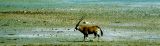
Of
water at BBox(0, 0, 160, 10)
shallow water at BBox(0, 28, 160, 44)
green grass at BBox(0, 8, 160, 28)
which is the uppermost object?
shallow water at BBox(0, 28, 160, 44)

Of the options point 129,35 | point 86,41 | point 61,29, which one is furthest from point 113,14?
point 86,41

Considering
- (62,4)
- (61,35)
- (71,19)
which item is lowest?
(62,4)

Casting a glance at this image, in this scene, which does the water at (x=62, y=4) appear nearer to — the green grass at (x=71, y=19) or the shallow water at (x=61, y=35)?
the green grass at (x=71, y=19)

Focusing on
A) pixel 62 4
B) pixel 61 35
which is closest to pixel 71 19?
pixel 61 35

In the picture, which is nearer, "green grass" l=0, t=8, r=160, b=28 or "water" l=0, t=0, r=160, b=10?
"green grass" l=0, t=8, r=160, b=28

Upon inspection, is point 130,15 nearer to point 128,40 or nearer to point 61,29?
point 61,29

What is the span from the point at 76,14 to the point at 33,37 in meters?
13.4

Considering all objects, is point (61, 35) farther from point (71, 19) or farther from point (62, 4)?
point (62, 4)

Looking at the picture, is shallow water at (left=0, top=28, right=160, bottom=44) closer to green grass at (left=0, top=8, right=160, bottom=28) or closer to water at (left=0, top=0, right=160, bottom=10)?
green grass at (left=0, top=8, right=160, bottom=28)

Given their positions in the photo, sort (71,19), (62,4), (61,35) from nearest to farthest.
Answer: (61,35)
(71,19)
(62,4)

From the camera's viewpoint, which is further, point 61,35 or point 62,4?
point 62,4

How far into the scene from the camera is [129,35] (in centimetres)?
2480

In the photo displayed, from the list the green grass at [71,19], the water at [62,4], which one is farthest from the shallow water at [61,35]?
the water at [62,4]

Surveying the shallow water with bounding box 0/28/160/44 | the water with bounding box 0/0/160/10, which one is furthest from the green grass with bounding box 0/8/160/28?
the water with bounding box 0/0/160/10
